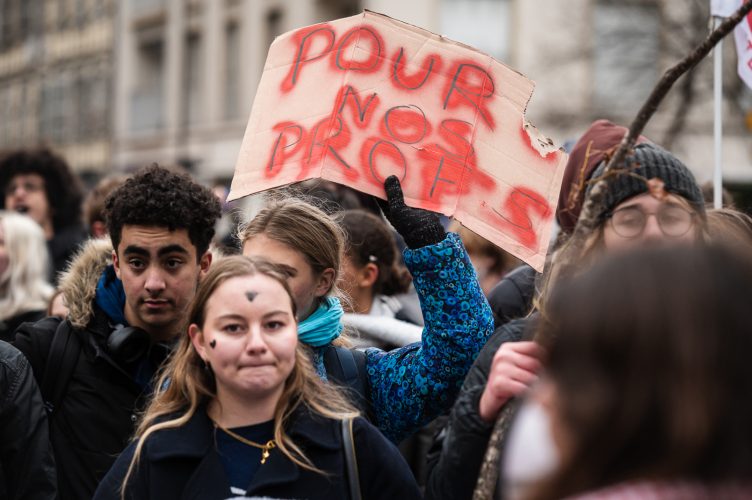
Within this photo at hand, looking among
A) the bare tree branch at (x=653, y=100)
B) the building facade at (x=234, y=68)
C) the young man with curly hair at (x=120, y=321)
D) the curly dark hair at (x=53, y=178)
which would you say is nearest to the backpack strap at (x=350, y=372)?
Answer: the young man with curly hair at (x=120, y=321)

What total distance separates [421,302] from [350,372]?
38 centimetres

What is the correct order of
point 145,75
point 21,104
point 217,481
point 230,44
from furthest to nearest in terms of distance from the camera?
point 21,104, point 145,75, point 230,44, point 217,481

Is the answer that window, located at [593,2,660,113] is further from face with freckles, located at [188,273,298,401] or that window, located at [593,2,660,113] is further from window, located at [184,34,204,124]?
face with freckles, located at [188,273,298,401]

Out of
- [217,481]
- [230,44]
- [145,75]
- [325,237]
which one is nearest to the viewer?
[217,481]

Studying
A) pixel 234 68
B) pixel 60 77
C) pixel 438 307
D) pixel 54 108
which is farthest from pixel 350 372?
pixel 54 108

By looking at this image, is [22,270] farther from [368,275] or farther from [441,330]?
[441,330]

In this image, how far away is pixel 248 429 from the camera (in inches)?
113

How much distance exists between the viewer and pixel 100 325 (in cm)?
378

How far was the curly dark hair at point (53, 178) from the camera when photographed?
748cm

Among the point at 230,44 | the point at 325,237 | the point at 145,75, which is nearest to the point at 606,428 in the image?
the point at 325,237

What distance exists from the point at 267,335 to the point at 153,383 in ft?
3.40

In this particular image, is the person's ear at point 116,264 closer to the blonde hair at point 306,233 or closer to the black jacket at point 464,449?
the blonde hair at point 306,233

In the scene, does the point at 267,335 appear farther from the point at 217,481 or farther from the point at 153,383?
the point at 153,383

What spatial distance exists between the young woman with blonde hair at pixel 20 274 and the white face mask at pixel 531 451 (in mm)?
4046
